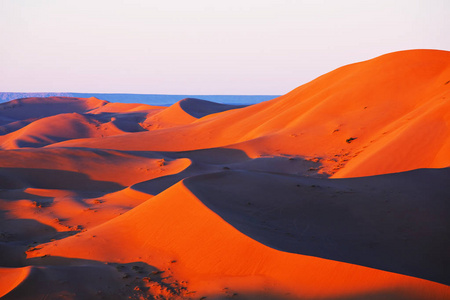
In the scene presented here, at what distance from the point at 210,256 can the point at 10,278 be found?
2.54 meters

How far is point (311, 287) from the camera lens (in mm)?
5012

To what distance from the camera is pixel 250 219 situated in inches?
281

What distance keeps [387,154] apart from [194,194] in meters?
7.22

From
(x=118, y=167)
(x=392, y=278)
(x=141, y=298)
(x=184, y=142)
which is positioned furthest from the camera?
(x=184, y=142)

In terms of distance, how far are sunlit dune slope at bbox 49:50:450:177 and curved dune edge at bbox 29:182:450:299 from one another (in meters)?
6.69

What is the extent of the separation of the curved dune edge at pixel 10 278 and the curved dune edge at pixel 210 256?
1.20m

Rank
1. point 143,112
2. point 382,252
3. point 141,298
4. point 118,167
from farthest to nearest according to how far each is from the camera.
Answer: point 143,112 → point 118,167 → point 382,252 → point 141,298

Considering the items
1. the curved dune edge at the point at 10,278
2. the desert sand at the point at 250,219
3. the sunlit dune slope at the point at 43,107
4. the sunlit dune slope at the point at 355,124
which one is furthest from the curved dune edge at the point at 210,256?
the sunlit dune slope at the point at 43,107

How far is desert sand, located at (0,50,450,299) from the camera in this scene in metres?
5.36

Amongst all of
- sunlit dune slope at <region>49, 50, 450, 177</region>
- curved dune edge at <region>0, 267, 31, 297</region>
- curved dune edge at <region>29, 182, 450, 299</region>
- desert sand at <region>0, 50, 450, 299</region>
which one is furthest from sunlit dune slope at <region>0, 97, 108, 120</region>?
curved dune edge at <region>0, 267, 31, 297</region>

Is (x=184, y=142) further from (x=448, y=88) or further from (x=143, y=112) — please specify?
(x=143, y=112)

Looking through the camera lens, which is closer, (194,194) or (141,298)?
(141,298)

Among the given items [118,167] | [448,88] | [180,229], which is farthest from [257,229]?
[448,88]

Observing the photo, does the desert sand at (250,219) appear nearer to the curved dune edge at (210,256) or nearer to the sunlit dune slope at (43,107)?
the curved dune edge at (210,256)
